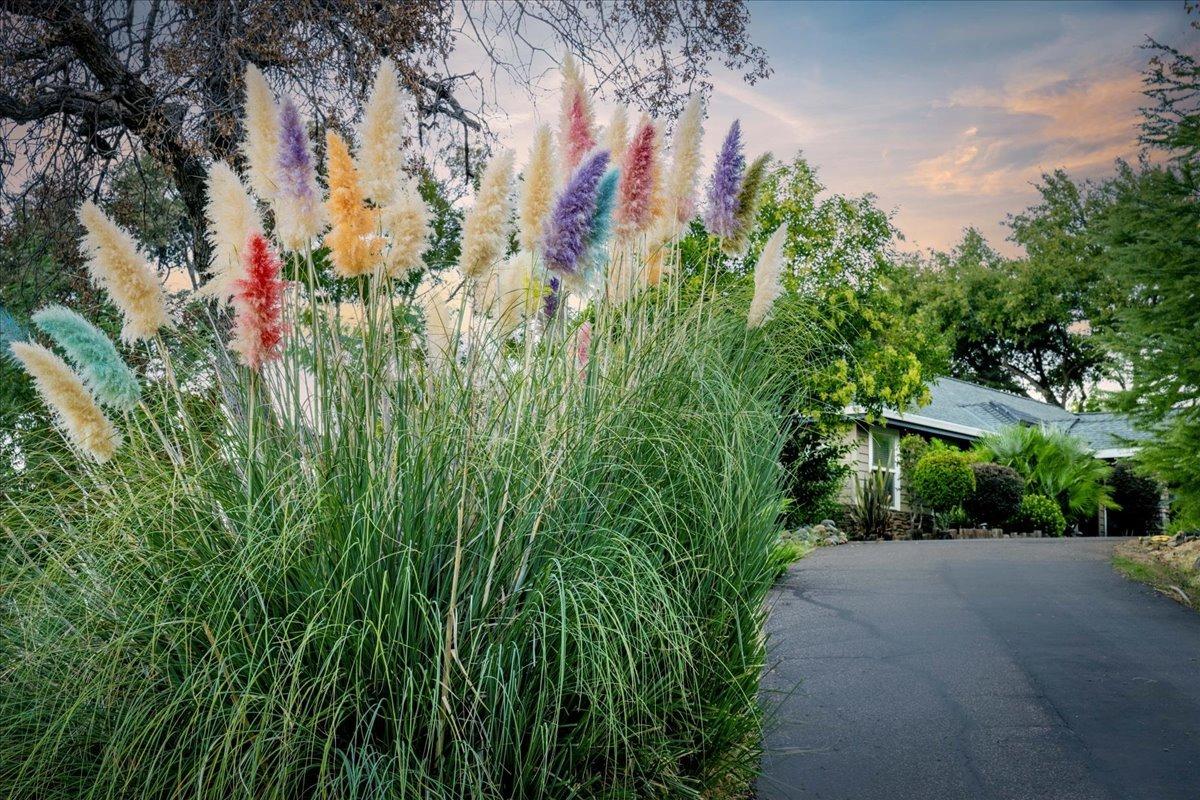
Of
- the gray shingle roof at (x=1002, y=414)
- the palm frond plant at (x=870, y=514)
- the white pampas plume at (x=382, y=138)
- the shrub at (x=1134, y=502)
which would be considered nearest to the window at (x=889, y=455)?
the gray shingle roof at (x=1002, y=414)

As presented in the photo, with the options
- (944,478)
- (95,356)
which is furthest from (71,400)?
(944,478)

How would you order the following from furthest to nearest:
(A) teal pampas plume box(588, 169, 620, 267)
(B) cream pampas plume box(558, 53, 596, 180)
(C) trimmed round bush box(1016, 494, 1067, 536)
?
(C) trimmed round bush box(1016, 494, 1067, 536)
(B) cream pampas plume box(558, 53, 596, 180)
(A) teal pampas plume box(588, 169, 620, 267)

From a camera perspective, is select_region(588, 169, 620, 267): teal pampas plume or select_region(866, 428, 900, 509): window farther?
select_region(866, 428, 900, 509): window

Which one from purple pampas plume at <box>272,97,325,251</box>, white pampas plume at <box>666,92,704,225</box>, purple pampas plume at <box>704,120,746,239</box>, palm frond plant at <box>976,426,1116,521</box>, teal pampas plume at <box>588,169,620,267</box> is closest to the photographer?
purple pampas plume at <box>272,97,325,251</box>

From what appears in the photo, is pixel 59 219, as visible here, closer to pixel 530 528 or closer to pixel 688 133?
pixel 688 133

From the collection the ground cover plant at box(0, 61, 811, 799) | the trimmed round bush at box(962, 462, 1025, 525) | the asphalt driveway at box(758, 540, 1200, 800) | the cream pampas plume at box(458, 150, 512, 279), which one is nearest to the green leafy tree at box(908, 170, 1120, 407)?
the trimmed round bush at box(962, 462, 1025, 525)

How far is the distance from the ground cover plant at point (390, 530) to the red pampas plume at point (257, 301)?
1 centimetres

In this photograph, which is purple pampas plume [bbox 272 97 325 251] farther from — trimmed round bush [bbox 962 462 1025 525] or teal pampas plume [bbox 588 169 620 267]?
trimmed round bush [bbox 962 462 1025 525]

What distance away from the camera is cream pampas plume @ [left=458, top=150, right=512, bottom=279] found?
335 centimetres

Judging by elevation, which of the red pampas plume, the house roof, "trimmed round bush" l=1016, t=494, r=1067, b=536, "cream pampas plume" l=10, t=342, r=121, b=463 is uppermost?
the house roof

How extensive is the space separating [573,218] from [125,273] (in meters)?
1.72

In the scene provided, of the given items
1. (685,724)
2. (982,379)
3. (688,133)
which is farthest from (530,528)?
(982,379)

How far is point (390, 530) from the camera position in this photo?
2908 mm

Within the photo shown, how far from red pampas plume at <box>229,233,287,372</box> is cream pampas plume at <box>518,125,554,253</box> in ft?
3.14
